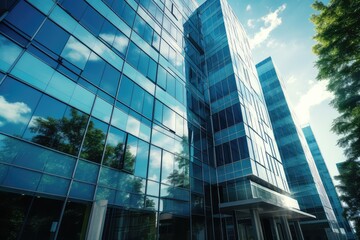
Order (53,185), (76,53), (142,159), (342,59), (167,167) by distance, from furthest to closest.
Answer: (167,167)
(142,159)
(76,53)
(342,59)
(53,185)

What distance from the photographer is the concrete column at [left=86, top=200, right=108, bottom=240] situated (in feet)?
27.7

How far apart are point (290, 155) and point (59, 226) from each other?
147ft

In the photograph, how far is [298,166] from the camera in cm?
4084

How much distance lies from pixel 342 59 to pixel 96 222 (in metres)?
16.2

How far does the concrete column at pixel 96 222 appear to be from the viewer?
27.7 feet

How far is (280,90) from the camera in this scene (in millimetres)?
49750

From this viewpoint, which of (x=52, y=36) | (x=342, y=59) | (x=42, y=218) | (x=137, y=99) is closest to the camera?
(x=42, y=218)

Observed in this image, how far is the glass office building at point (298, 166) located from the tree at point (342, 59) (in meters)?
30.4

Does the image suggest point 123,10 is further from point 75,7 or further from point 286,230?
point 286,230

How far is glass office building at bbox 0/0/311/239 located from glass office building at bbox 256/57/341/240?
16.7 m

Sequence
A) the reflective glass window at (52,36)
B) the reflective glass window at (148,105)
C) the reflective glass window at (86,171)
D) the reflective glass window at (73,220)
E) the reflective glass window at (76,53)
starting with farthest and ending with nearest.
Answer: the reflective glass window at (148,105) < the reflective glass window at (76,53) < the reflective glass window at (52,36) < the reflective glass window at (86,171) < the reflective glass window at (73,220)

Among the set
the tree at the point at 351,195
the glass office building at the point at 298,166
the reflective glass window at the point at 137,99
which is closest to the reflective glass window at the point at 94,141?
the reflective glass window at the point at 137,99

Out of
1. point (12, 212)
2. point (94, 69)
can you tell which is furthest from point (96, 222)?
point (94, 69)

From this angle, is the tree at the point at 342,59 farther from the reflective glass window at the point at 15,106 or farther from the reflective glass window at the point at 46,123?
the reflective glass window at the point at 15,106
